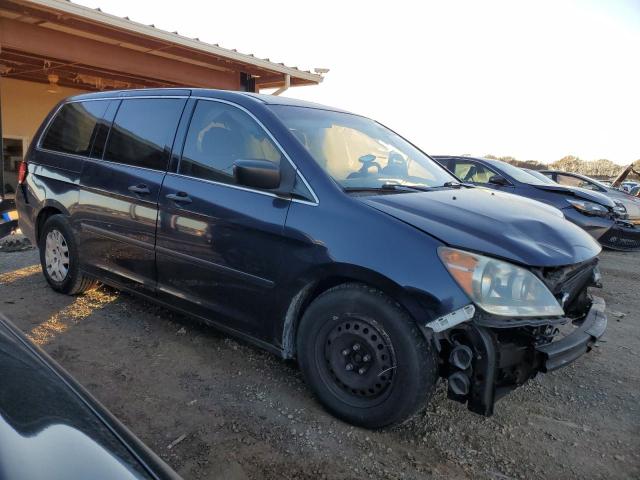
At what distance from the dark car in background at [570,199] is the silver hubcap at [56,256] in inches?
222

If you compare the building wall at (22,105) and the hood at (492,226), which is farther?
the building wall at (22,105)

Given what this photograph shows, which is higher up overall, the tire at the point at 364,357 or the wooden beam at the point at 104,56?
the wooden beam at the point at 104,56

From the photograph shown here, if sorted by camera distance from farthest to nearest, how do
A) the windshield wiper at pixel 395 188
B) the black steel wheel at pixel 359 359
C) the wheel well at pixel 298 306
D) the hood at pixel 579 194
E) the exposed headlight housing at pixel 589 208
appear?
the hood at pixel 579 194 < the exposed headlight housing at pixel 589 208 < the windshield wiper at pixel 395 188 < the wheel well at pixel 298 306 < the black steel wheel at pixel 359 359

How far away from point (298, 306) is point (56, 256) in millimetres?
2864

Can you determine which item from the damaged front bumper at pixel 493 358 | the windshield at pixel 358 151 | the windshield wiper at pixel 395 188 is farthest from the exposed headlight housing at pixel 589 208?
the damaged front bumper at pixel 493 358

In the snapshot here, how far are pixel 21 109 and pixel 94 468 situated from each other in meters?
14.3

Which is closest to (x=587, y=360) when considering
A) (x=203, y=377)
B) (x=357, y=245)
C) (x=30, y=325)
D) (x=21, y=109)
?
(x=357, y=245)

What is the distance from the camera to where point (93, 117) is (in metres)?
4.32

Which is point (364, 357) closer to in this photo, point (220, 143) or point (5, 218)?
point (220, 143)

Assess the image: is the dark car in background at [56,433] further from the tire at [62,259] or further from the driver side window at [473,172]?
the driver side window at [473,172]

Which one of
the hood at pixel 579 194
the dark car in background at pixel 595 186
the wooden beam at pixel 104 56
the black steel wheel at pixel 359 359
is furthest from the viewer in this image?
the dark car in background at pixel 595 186

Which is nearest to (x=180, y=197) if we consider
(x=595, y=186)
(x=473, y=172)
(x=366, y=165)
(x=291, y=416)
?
(x=366, y=165)

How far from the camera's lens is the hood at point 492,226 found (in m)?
2.47

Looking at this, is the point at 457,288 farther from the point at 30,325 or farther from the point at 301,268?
the point at 30,325
